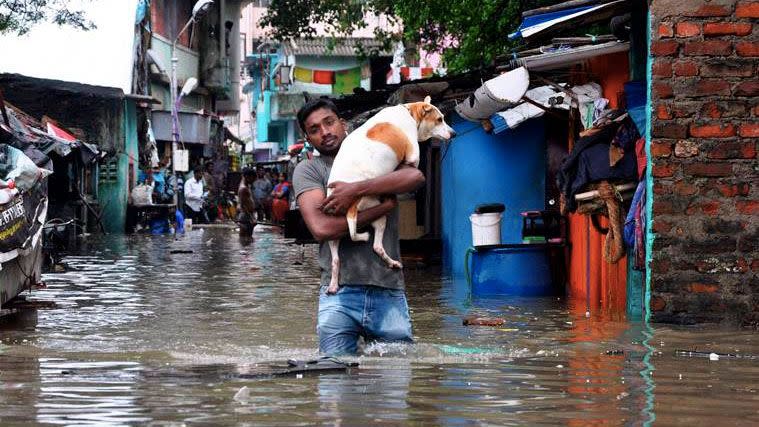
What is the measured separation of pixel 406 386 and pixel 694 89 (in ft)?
14.1

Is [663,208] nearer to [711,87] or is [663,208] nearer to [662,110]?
[662,110]

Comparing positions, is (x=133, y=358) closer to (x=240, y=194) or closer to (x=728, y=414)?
(x=728, y=414)

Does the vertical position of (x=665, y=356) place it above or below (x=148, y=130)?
below

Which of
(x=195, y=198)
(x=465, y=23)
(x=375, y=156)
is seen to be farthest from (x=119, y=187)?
(x=375, y=156)

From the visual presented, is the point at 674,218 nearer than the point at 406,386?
No

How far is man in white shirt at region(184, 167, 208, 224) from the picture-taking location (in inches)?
1458

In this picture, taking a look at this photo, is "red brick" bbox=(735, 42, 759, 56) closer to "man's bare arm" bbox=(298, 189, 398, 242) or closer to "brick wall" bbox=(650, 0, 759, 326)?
"brick wall" bbox=(650, 0, 759, 326)

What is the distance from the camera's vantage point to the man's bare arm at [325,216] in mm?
6652

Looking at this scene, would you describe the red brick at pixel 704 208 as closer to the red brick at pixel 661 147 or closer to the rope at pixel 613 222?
the red brick at pixel 661 147

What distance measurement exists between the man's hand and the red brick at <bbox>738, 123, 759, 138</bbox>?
4.10 metres

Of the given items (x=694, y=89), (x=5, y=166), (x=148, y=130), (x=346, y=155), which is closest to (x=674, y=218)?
(x=694, y=89)

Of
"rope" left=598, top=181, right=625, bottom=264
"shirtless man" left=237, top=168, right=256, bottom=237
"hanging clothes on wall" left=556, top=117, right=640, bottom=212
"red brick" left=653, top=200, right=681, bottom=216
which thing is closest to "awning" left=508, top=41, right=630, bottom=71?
"hanging clothes on wall" left=556, top=117, right=640, bottom=212

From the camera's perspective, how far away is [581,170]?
11086 mm

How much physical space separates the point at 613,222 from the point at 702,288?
115cm
